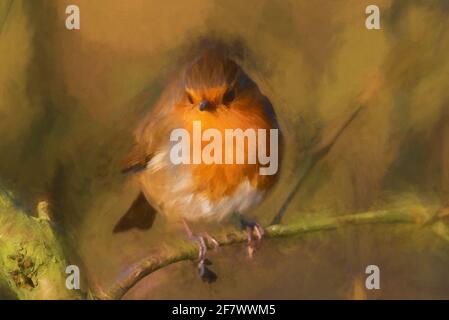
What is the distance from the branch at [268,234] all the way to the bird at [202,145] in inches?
1.7

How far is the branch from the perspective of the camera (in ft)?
3.68

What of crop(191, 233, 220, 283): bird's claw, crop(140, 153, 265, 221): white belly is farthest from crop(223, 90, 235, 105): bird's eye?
crop(191, 233, 220, 283): bird's claw

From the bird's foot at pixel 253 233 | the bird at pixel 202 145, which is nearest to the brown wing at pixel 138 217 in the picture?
the bird at pixel 202 145

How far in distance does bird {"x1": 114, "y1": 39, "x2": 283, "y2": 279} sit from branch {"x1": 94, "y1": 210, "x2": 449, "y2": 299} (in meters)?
0.04

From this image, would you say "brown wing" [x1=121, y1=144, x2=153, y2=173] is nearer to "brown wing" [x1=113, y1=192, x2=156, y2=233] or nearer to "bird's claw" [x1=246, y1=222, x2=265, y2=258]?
"brown wing" [x1=113, y1=192, x2=156, y2=233]

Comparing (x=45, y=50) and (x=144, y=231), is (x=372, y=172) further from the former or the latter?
(x=45, y=50)

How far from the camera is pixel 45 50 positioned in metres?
1.10

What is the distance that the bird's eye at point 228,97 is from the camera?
109 cm

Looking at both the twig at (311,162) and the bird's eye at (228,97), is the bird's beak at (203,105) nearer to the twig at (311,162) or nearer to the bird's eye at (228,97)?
the bird's eye at (228,97)

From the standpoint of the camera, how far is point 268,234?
1129 mm

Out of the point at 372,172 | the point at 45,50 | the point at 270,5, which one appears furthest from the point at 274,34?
the point at 45,50

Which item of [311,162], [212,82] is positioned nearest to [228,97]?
[212,82]

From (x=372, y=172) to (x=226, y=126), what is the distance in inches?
11.2

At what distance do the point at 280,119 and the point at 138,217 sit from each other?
1.03 ft
